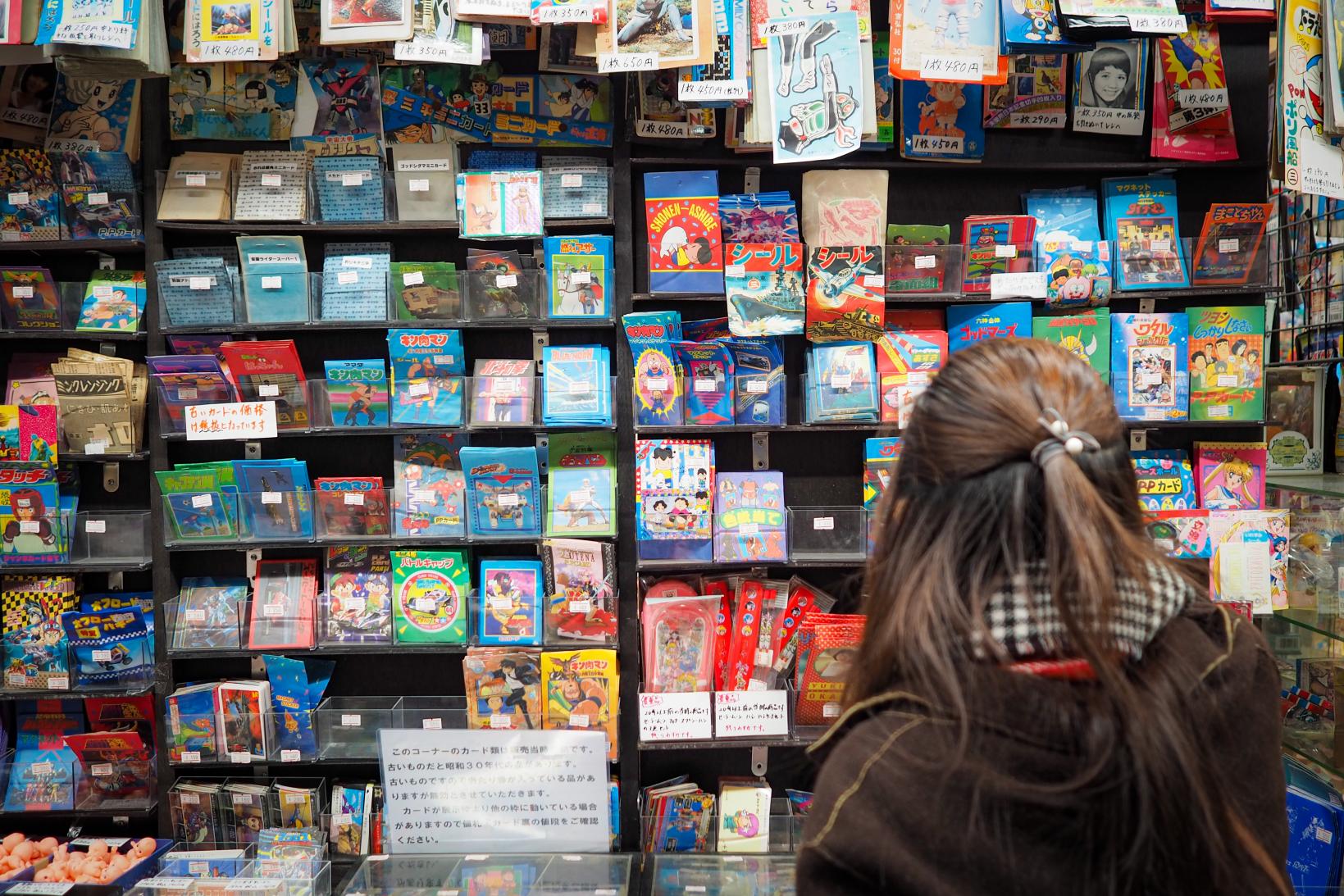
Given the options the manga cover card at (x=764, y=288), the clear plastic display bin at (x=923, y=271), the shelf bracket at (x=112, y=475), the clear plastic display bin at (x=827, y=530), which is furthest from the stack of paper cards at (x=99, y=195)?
the clear plastic display bin at (x=923, y=271)

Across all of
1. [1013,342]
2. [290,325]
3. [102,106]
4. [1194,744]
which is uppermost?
[102,106]

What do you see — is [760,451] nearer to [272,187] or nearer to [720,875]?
[720,875]

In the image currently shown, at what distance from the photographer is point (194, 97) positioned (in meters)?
3.24

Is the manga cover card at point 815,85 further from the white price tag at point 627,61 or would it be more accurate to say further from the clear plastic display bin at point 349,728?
the clear plastic display bin at point 349,728

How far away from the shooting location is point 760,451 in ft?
11.2

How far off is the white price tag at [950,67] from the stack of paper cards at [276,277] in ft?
6.88

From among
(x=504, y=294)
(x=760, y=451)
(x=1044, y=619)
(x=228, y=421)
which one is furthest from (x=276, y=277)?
(x=1044, y=619)

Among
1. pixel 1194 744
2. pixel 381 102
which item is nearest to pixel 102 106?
pixel 381 102

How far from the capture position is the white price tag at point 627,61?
9.04 ft

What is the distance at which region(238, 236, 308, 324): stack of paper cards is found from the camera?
3.23 metres

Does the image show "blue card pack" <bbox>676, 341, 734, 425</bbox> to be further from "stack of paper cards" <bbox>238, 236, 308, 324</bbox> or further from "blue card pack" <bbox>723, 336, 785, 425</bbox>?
"stack of paper cards" <bbox>238, 236, 308, 324</bbox>

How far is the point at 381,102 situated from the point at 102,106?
946 millimetres

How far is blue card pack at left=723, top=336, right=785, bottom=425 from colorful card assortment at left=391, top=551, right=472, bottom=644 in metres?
1.11

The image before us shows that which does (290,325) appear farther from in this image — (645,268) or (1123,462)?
(1123,462)
